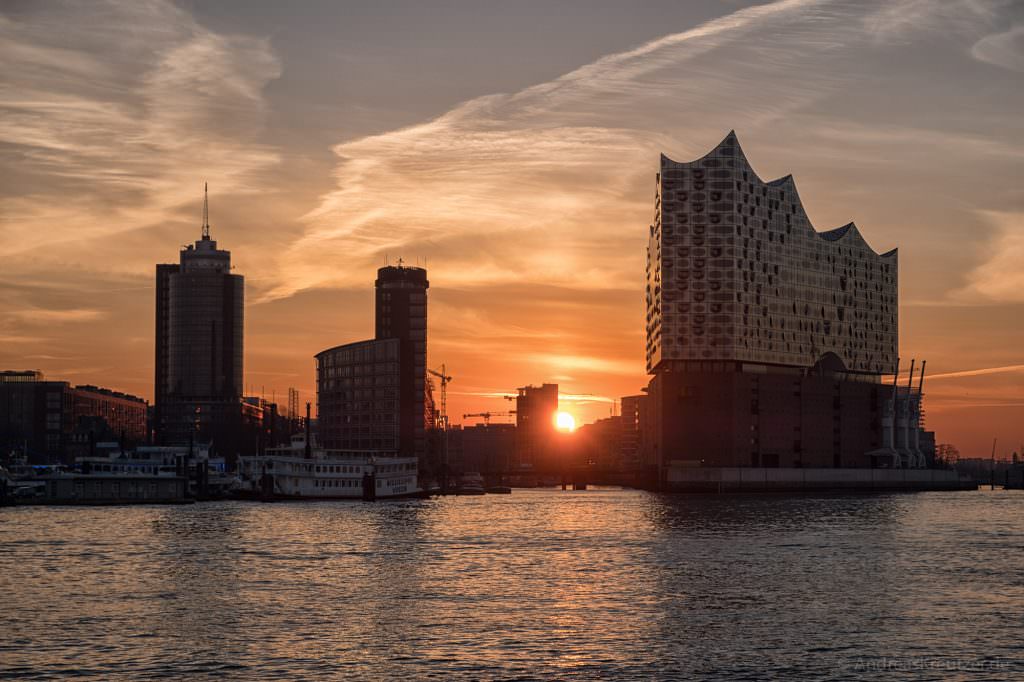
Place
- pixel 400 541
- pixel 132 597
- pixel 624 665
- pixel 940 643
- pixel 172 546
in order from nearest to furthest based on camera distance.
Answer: pixel 624 665 → pixel 940 643 → pixel 132 597 → pixel 172 546 → pixel 400 541

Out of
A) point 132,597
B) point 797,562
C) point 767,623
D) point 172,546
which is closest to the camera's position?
point 767,623

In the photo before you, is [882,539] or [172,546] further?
[882,539]

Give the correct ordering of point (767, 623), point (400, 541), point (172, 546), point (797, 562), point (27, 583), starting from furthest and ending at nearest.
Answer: point (400, 541), point (172, 546), point (797, 562), point (27, 583), point (767, 623)

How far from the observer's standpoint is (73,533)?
136750 millimetres

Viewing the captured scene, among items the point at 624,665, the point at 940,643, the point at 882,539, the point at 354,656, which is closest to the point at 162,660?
the point at 354,656

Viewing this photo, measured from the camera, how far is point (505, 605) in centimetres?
7781

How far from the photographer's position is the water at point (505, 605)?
5850cm

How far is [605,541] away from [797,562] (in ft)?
95.2

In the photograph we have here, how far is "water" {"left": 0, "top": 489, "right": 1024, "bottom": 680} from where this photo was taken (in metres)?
58.5

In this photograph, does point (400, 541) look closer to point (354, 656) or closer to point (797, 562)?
point (797, 562)

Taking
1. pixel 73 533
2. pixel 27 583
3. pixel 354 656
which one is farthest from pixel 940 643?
pixel 73 533

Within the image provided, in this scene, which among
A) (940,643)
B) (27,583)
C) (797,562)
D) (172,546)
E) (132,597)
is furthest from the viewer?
(172,546)

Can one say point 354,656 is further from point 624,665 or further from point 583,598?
point 583,598

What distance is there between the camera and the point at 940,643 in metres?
64.8
